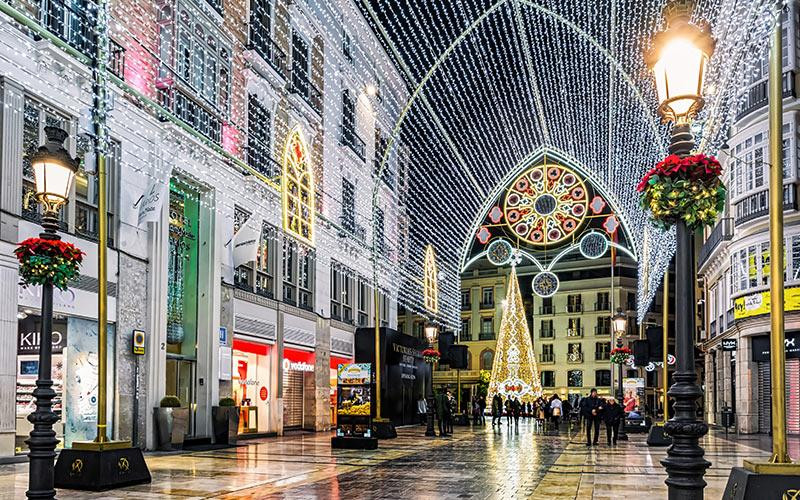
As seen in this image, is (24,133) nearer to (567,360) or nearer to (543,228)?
(543,228)

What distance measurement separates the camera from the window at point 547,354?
92.9 metres

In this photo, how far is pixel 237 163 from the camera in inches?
1056

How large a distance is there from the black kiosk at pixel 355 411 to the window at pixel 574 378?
7081 cm

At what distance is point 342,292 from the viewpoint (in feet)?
128

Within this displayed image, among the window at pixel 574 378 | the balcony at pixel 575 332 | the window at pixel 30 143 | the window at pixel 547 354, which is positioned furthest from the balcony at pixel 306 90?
the window at pixel 547 354

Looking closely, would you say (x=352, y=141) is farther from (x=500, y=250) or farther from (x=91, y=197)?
(x=500, y=250)

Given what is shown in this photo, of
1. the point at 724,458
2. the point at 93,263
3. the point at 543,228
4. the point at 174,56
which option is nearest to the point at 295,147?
the point at 174,56

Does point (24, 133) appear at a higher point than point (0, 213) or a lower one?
higher

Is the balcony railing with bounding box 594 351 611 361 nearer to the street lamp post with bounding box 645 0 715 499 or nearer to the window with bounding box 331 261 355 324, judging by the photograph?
the window with bounding box 331 261 355 324

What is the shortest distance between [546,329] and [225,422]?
72.1 metres

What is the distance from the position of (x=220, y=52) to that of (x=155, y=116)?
475 cm

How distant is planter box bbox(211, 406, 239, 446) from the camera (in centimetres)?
2470

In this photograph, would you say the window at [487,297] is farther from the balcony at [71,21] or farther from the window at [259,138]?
the balcony at [71,21]

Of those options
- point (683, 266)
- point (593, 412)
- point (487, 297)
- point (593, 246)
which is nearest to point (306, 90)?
point (593, 412)
